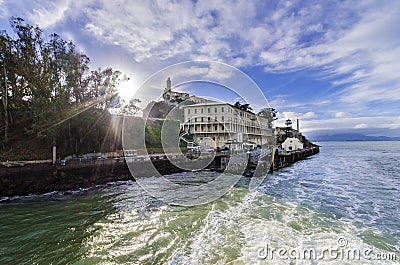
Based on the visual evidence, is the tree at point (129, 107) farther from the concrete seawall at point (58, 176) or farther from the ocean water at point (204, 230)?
the ocean water at point (204, 230)

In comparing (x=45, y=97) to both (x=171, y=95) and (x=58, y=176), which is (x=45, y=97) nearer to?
(x=58, y=176)

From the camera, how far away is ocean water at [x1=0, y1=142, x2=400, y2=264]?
5312 mm

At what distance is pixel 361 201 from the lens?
10.6 m

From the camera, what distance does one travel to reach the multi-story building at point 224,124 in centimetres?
1380

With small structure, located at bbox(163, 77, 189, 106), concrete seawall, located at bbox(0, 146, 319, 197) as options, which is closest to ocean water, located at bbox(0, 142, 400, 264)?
concrete seawall, located at bbox(0, 146, 319, 197)

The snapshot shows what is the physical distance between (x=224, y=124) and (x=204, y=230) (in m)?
13.7

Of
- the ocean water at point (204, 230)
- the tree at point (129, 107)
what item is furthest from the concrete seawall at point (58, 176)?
the tree at point (129, 107)

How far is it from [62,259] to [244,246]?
4.55 m

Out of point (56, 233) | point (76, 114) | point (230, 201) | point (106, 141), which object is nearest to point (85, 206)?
point (56, 233)

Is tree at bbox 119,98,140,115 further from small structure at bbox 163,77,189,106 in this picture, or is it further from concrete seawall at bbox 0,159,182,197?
small structure at bbox 163,77,189,106

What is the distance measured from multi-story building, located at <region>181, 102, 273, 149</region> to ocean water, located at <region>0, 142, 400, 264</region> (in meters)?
5.19

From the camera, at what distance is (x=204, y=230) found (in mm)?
6797

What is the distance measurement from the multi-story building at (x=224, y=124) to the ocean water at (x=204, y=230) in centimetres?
519

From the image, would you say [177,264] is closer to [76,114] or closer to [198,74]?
[198,74]
